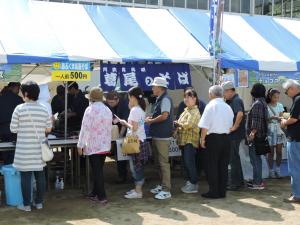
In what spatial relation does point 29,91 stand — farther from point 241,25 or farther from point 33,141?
point 241,25

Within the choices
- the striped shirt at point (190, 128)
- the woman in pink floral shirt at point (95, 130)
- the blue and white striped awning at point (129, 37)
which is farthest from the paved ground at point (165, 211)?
the blue and white striped awning at point (129, 37)

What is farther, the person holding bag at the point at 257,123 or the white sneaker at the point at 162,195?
the person holding bag at the point at 257,123

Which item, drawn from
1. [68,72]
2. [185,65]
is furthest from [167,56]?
[68,72]

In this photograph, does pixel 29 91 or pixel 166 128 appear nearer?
pixel 29 91

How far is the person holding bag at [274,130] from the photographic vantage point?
8.12m

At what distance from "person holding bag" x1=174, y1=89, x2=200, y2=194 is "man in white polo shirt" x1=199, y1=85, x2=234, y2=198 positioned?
379mm

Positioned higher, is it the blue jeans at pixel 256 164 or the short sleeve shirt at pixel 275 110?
the short sleeve shirt at pixel 275 110

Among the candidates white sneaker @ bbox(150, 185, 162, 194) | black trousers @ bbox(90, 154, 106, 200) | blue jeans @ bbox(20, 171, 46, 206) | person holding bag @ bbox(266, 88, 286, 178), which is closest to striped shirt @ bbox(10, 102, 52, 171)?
blue jeans @ bbox(20, 171, 46, 206)

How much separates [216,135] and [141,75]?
1910 mm

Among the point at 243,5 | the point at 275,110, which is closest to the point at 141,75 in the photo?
the point at 275,110

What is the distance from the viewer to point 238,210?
607 centimetres

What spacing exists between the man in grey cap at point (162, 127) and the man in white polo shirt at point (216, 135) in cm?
50

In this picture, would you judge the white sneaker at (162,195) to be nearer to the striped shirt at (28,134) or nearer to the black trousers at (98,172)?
the black trousers at (98,172)

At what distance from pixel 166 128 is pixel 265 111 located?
1.67 m
